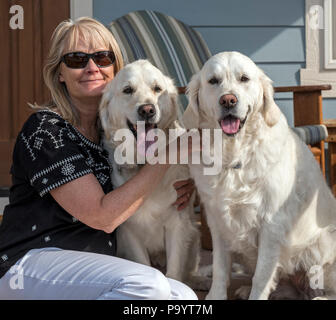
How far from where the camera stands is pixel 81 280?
1.92m

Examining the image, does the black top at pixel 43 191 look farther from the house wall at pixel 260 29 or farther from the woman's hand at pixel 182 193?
the house wall at pixel 260 29

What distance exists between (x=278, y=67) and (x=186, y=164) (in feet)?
7.07

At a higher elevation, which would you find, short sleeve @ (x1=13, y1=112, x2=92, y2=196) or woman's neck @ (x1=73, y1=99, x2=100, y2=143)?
woman's neck @ (x1=73, y1=99, x2=100, y2=143)

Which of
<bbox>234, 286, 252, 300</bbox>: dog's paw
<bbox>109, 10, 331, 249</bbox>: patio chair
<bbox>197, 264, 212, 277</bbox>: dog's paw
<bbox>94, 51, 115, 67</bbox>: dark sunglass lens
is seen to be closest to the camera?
<bbox>94, 51, 115, 67</bbox>: dark sunglass lens

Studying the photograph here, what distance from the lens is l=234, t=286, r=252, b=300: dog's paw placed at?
8.10 ft

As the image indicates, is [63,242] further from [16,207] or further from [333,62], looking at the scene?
[333,62]

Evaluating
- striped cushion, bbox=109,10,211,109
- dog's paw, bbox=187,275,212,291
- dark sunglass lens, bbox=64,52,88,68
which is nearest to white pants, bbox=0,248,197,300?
dog's paw, bbox=187,275,212,291

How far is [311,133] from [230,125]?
0.91 meters

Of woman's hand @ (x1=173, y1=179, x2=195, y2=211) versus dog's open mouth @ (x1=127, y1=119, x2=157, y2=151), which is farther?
woman's hand @ (x1=173, y1=179, x2=195, y2=211)

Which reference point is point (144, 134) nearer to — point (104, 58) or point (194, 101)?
point (194, 101)

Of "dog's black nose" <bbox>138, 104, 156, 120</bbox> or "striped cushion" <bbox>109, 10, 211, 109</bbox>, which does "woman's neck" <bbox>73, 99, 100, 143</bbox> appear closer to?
"dog's black nose" <bbox>138, 104, 156, 120</bbox>

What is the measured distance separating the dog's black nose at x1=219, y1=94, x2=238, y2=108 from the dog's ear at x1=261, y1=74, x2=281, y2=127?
0.19m

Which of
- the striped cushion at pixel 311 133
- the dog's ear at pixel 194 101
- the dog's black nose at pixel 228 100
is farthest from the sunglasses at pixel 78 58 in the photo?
the striped cushion at pixel 311 133
